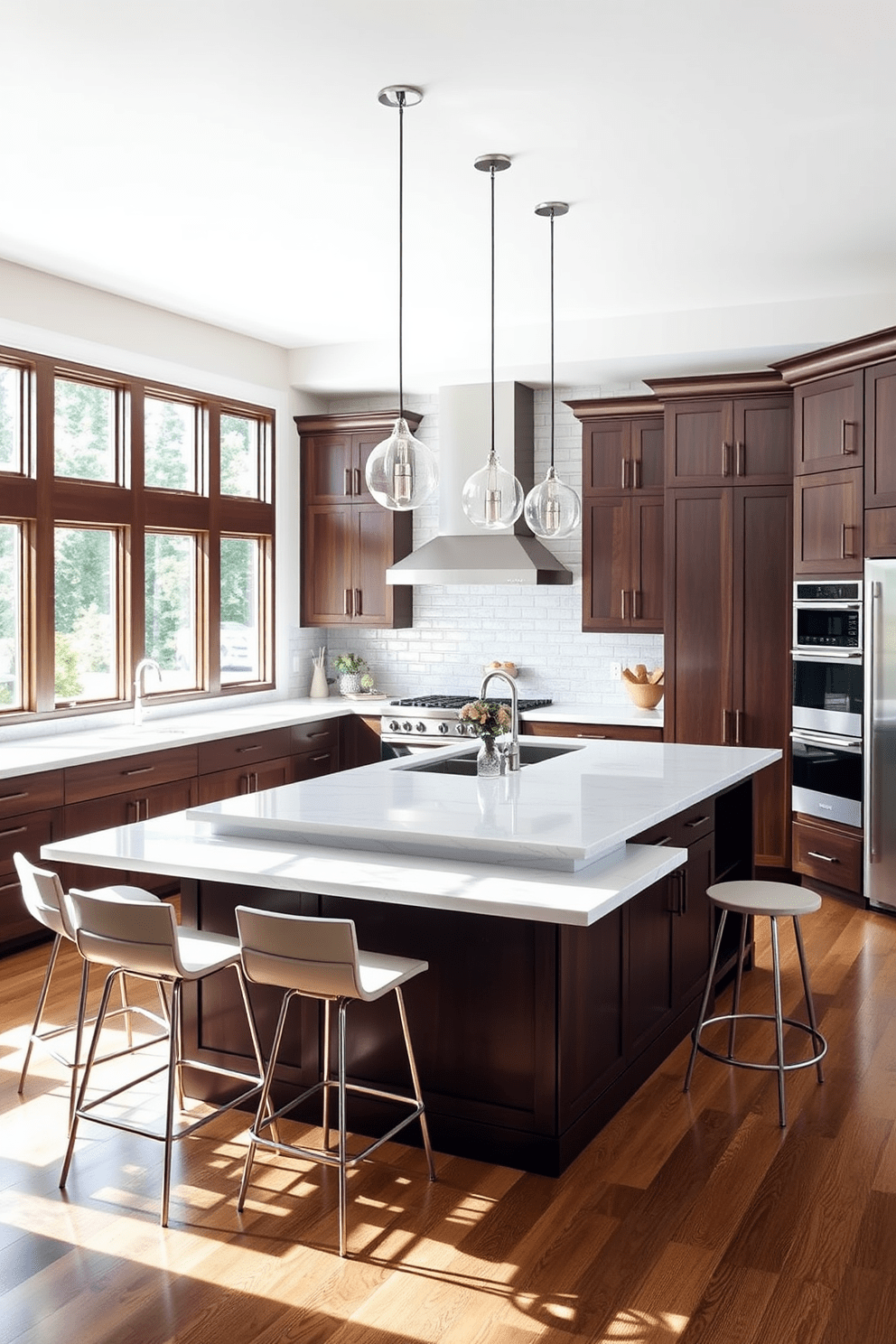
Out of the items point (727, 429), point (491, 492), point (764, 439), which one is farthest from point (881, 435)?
point (491, 492)

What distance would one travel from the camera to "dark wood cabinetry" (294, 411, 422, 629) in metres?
7.81

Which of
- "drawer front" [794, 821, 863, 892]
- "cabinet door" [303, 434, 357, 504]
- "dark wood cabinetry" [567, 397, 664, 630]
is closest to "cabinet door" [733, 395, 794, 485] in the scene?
"dark wood cabinetry" [567, 397, 664, 630]

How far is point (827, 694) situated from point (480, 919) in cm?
331

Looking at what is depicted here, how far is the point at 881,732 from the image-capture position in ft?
18.5

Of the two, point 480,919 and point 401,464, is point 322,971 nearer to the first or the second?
point 480,919

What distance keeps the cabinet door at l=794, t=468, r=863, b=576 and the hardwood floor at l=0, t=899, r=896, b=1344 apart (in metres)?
2.84

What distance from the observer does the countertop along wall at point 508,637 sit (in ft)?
24.7

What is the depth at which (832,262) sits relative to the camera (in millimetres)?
5586

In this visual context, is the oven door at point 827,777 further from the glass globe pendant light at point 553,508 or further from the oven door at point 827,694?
the glass globe pendant light at point 553,508

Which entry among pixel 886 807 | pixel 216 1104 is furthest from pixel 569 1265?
pixel 886 807

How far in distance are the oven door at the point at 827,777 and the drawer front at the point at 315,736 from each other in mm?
2835

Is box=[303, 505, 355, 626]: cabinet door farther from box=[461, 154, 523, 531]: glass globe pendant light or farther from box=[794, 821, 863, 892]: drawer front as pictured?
box=[461, 154, 523, 531]: glass globe pendant light

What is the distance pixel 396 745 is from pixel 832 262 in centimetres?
364

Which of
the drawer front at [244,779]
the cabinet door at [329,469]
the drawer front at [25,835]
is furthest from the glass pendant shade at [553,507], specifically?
the cabinet door at [329,469]
